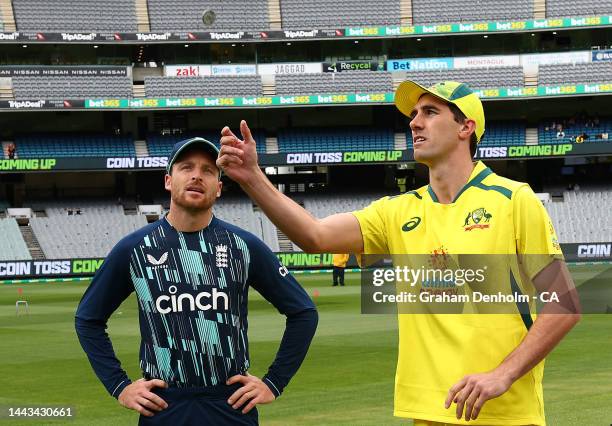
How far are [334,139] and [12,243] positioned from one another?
2112cm

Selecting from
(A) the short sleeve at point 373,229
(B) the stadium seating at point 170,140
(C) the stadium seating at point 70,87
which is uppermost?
(A) the short sleeve at point 373,229

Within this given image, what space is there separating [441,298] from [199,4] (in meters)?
64.5

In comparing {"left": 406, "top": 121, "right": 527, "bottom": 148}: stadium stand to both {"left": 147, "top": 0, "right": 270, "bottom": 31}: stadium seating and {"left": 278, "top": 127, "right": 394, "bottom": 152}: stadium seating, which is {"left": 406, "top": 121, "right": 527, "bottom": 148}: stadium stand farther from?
{"left": 147, "top": 0, "right": 270, "bottom": 31}: stadium seating

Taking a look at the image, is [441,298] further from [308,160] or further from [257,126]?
[257,126]

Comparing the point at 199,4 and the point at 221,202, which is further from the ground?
the point at 199,4

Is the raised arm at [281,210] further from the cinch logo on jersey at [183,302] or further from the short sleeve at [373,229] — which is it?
the cinch logo on jersey at [183,302]

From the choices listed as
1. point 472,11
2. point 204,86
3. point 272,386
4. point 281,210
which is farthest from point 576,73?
point 281,210

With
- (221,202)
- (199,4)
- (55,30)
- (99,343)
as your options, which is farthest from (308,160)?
(99,343)

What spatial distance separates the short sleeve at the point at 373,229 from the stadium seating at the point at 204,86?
60.4 metres

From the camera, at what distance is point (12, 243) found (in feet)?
186

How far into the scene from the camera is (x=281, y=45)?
6781 centimetres

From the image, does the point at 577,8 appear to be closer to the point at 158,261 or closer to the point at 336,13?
the point at 336,13

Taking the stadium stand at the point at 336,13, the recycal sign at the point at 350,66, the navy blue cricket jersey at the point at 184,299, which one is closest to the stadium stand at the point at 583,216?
the recycal sign at the point at 350,66

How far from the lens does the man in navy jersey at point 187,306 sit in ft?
17.3
